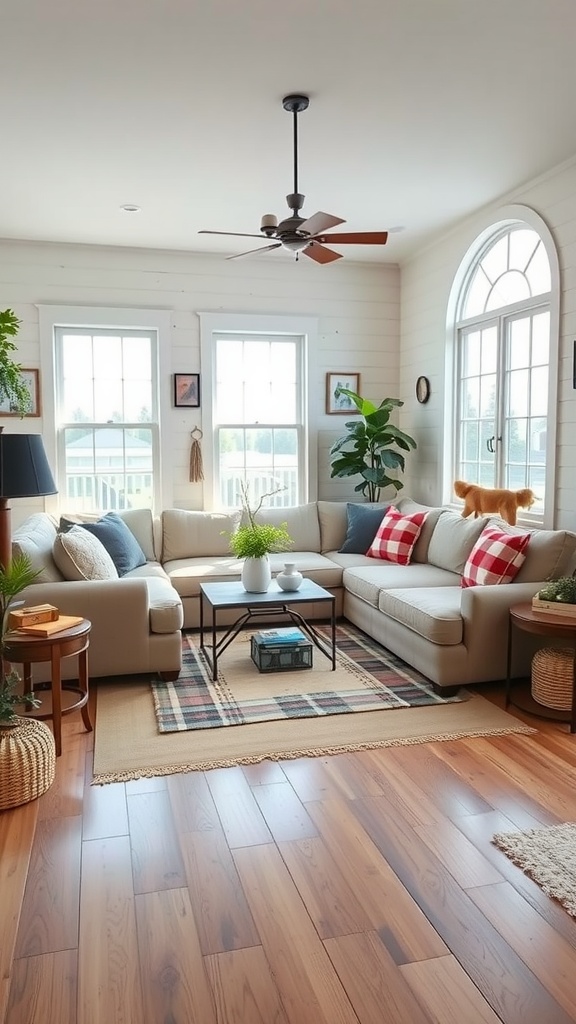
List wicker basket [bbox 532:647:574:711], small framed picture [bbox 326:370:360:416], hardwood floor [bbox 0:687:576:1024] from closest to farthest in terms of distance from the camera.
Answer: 1. hardwood floor [bbox 0:687:576:1024]
2. wicker basket [bbox 532:647:574:711]
3. small framed picture [bbox 326:370:360:416]

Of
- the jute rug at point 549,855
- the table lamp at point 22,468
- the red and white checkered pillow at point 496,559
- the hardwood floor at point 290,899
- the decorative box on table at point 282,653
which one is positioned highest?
the table lamp at point 22,468

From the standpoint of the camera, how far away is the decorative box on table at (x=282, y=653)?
430 cm

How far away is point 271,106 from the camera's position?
3520mm

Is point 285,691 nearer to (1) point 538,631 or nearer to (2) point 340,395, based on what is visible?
Answer: (1) point 538,631

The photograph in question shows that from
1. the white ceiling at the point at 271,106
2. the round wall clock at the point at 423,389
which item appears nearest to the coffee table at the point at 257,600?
the round wall clock at the point at 423,389

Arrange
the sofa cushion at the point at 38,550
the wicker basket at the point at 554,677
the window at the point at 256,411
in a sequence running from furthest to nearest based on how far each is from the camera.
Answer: the window at the point at 256,411
the sofa cushion at the point at 38,550
the wicker basket at the point at 554,677

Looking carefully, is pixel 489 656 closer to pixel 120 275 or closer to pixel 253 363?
pixel 253 363

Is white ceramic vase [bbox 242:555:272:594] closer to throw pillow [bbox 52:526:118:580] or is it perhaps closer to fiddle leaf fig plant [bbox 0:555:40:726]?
throw pillow [bbox 52:526:118:580]

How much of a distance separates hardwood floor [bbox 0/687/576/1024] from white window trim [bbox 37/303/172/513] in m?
3.23

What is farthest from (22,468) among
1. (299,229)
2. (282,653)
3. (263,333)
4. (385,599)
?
(263,333)

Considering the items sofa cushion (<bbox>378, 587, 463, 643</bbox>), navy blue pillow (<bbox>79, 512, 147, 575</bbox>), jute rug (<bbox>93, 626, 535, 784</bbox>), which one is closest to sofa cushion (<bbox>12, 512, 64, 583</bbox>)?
navy blue pillow (<bbox>79, 512, 147, 575</bbox>)

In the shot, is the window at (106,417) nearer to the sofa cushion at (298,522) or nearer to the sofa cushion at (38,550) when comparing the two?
the sofa cushion at (298,522)

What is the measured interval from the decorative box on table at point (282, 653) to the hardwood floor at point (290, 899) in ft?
3.82

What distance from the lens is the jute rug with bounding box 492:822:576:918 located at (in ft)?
7.39
